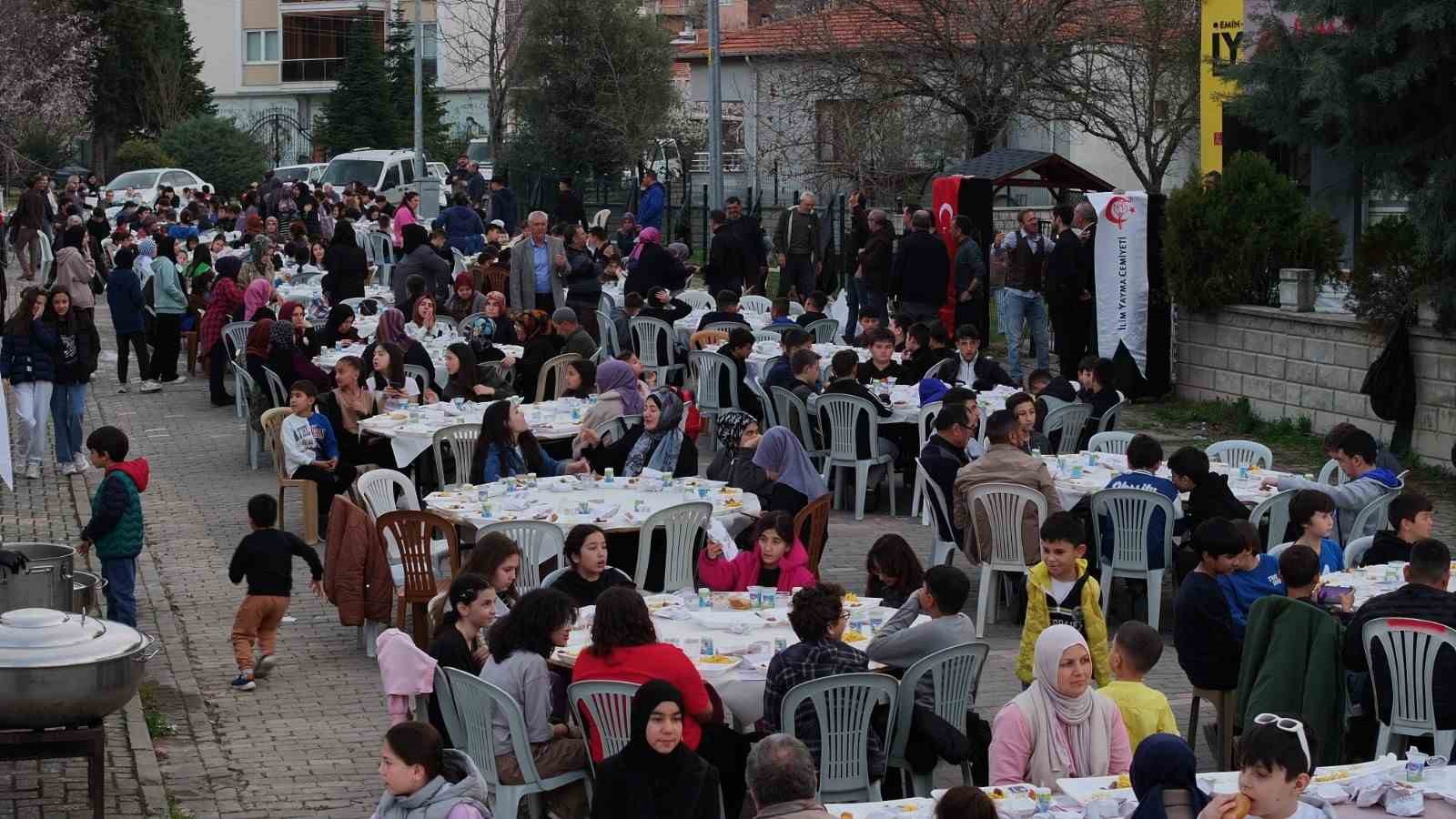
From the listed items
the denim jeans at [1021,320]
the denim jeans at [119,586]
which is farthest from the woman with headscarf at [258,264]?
the denim jeans at [119,586]

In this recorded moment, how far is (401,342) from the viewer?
17.7m

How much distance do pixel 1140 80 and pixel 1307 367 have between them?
16507 millimetres

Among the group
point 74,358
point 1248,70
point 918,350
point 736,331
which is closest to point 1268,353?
point 1248,70

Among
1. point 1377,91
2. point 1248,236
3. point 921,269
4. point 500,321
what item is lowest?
point 500,321

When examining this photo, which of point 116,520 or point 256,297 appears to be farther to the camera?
point 256,297

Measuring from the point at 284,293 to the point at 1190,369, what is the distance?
11.0 m

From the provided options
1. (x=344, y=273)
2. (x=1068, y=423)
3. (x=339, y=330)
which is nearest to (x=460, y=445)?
(x=1068, y=423)

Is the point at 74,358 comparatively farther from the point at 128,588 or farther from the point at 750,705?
the point at 750,705

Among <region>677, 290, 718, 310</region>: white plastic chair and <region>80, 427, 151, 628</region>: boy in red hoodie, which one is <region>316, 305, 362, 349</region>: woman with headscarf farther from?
<region>80, 427, 151, 628</region>: boy in red hoodie

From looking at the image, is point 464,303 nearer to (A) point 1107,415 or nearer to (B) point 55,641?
(A) point 1107,415

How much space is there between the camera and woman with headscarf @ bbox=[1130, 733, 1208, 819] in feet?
20.0

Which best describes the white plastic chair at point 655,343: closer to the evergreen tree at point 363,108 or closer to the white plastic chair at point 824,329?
the white plastic chair at point 824,329

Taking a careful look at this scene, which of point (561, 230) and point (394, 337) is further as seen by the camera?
point (561, 230)

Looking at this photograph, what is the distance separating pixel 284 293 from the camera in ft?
79.8
